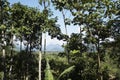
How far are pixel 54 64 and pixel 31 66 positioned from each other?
5.14m

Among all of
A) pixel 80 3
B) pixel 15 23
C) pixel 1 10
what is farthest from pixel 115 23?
pixel 15 23

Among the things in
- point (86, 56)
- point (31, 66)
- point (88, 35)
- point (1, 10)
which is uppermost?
point (1, 10)

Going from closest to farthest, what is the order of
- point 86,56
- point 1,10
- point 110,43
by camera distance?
point 110,43 → point 86,56 → point 1,10

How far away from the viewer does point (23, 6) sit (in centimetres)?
4653

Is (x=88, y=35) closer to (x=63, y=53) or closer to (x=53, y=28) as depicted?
(x=63, y=53)

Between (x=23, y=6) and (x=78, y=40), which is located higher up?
(x=23, y=6)

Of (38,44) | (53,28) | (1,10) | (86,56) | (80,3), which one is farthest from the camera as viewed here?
(38,44)

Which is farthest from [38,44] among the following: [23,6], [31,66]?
[23,6]

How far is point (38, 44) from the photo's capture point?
51.9m

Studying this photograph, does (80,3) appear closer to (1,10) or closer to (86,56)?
(86,56)

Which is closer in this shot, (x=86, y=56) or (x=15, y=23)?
(x=86, y=56)

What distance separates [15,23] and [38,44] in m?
9.03

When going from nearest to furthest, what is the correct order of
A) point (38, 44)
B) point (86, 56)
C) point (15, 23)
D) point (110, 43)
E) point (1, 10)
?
1. point (110, 43)
2. point (86, 56)
3. point (1, 10)
4. point (15, 23)
5. point (38, 44)

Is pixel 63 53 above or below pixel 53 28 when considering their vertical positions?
below
